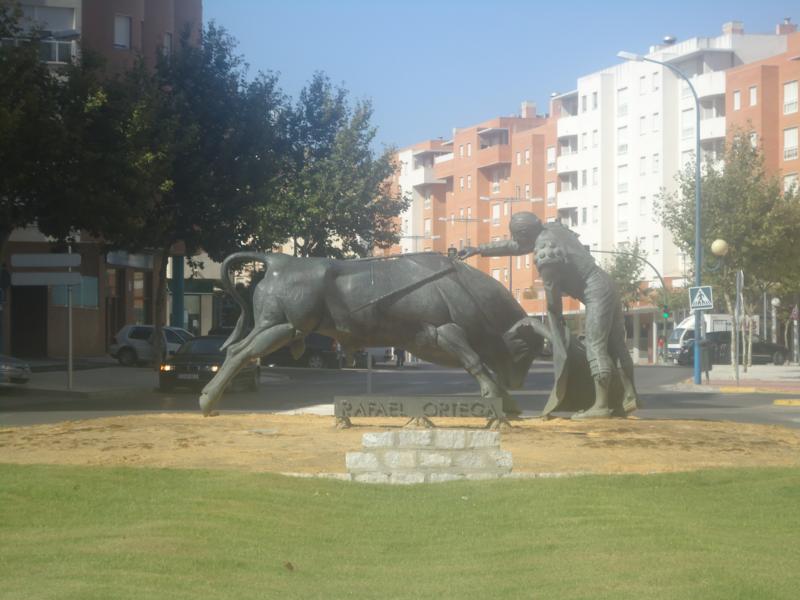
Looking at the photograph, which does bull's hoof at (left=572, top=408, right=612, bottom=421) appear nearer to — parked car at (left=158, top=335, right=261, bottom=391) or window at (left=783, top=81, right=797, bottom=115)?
parked car at (left=158, top=335, right=261, bottom=391)

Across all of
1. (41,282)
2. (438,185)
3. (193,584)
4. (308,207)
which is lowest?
(193,584)

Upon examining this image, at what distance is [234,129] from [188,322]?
3194 cm

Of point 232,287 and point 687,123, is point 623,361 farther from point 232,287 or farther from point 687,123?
point 687,123

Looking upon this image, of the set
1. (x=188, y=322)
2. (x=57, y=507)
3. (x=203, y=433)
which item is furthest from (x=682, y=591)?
(x=188, y=322)

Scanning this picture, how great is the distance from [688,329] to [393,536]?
60.9 meters

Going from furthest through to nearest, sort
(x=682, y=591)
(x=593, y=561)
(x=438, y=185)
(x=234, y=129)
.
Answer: (x=438, y=185)
(x=234, y=129)
(x=593, y=561)
(x=682, y=591)

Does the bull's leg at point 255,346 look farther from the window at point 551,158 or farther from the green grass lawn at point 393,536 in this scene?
the window at point 551,158

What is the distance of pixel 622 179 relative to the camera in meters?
89.4

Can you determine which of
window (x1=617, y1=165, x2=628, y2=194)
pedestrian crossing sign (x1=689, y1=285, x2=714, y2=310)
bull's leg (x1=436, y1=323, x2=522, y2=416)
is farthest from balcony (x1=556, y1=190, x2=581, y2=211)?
bull's leg (x1=436, y1=323, x2=522, y2=416)

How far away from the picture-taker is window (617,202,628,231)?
89.0 meters

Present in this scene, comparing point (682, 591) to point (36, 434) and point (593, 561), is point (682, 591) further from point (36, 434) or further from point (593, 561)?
point (36, 434)

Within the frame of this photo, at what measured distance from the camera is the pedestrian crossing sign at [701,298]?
36.4 metres

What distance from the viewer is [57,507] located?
990cm

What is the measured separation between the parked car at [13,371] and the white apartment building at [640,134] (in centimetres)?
5173
